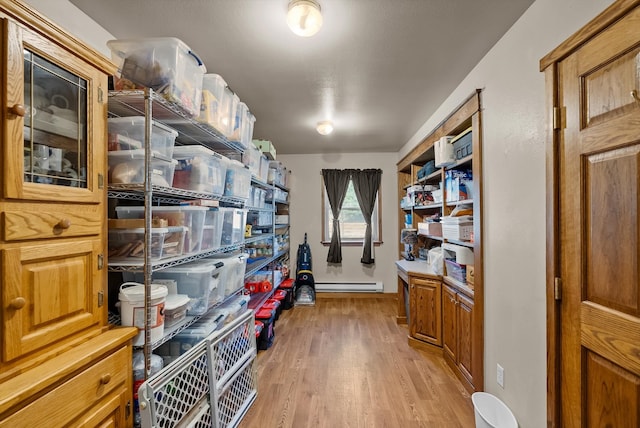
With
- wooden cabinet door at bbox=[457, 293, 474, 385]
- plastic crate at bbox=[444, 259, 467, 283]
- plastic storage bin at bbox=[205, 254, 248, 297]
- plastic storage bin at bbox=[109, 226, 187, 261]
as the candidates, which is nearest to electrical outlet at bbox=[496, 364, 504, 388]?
wooden cabinet door at bbox=[457, 293, 474, 385]

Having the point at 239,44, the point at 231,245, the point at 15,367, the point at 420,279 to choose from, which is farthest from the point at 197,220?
the point at 420,279

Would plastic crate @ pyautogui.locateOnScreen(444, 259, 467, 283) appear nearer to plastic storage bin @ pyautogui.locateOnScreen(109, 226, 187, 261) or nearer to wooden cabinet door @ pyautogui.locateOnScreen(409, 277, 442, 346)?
wooden cabinet door @ pyautogui.locateOnScreen(409, 277, 442, 346)

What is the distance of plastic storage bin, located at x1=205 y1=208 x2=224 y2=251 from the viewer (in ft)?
6.18

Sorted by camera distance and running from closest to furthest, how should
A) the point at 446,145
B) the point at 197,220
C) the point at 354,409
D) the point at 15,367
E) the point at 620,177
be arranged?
the point at 15,367 → the point at 620,177 → the point at 197,220 → the point at 354,409 → the point at 446,145

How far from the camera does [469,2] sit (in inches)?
57.4

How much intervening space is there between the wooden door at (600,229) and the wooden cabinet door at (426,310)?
5.01 feet

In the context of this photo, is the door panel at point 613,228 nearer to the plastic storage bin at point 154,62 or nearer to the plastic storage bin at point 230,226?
the plastic storage bin at point 154,62

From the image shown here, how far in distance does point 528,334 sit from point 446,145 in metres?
1.64

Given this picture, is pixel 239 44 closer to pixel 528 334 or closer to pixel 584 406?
pixel 528 334

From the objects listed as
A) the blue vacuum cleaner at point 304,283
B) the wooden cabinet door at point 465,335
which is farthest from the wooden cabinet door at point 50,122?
the blue vacuum cleaner at point 304,283

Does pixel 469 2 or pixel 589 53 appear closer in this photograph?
pixel 589 53

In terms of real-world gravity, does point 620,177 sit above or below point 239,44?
below

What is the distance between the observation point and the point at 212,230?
194cm

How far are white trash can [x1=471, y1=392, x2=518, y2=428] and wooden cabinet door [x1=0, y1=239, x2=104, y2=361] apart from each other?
82.0 inches
